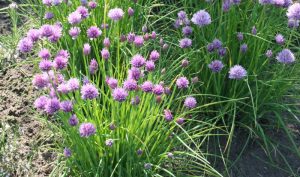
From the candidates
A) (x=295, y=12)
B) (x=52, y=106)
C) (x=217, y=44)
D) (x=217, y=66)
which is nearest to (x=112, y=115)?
(x=52, y=106)

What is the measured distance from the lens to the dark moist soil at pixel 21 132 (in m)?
2.76

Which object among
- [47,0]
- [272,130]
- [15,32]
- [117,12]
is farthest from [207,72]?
[15,32]

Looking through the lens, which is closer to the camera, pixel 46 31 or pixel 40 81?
pixel 40 81

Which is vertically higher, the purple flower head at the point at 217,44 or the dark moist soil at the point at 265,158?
the purple flower head at the point at 217,44

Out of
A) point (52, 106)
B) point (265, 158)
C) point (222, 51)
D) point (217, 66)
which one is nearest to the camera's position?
point (52, 106)

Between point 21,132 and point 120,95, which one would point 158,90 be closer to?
point 120,95

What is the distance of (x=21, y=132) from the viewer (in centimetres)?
299

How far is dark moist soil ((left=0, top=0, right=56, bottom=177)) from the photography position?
2762 millimetres

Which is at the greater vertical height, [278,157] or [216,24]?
[216,24]

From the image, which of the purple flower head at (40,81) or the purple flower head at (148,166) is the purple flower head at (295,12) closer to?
the purple flower head at (148,166)

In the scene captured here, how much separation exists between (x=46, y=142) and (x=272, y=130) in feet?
4.43

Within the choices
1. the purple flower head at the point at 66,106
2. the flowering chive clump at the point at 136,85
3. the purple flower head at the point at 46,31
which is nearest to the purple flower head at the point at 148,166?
the flowering chive clump at the point at 136,85

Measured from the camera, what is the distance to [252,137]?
116 inches

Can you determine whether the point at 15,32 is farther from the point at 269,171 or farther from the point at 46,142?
the point at 269,171
